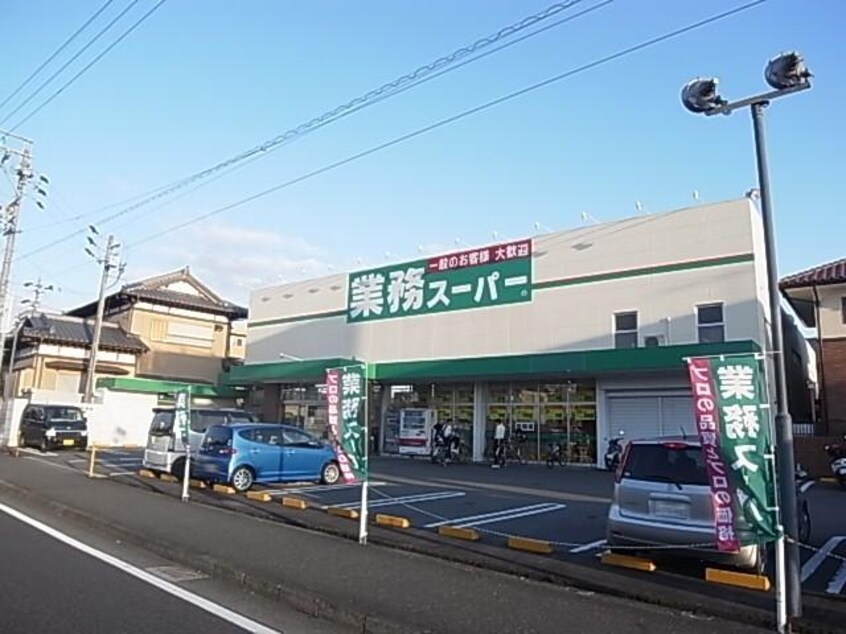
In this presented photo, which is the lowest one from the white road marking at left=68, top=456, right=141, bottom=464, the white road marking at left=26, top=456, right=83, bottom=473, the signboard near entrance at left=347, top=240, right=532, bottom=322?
the white road marking at left=26, top=456, right=83, bottom=473

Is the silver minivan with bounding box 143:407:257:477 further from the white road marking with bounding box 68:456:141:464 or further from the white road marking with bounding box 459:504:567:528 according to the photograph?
the white road marking with bounding box 459:504:567:528

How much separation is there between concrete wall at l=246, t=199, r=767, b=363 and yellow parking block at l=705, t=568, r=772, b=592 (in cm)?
1290

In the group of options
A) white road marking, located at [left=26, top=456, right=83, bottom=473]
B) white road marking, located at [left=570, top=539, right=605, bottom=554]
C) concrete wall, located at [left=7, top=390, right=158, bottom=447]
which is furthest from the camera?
concrete wall, located at [left=7, top=390, right=158, bottom=447]

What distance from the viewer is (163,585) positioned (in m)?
6.73

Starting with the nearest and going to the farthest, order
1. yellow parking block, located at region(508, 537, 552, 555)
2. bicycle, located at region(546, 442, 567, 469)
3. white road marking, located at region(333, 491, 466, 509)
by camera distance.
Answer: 1. yellow parking block, located at region(508, 537, 552, 555)
2. white road marking, located at region(333, 491, 466, 509)
3. bicycle, located at region(546, 442, 567, 469)

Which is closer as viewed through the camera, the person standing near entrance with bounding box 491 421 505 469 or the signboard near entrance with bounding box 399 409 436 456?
the person standing near entrance with bounding box 491 421 505 469

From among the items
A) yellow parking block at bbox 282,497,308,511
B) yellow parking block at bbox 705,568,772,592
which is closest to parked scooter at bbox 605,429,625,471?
yellow parking block at bbox 282,497,308,511

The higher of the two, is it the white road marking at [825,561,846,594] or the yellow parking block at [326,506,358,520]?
the yellow parking block at [326,506,358,520]

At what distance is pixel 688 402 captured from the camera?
19875mm

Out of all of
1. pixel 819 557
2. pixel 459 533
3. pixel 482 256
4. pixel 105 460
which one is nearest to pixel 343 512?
pixel 459 533

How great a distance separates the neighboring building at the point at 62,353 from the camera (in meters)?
33.7

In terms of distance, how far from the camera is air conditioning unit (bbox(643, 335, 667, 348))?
2006 centimetres

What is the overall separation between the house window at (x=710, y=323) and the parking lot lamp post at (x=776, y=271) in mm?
13583

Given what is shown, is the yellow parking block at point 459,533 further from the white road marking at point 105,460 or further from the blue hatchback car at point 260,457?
the white road marking at point 105,460
